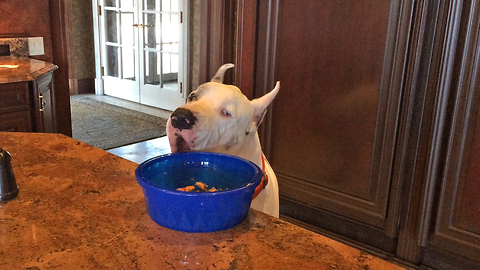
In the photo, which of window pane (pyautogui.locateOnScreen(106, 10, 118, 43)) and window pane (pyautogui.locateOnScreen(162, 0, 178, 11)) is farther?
window pane (pyautogui.locateOnScreen(106, 10, 118, 43))

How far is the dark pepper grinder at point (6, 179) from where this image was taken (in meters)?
0.91

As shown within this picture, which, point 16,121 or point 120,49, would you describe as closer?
point 16,121

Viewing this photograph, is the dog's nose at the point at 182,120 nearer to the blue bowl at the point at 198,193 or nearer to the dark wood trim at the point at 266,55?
the blue bowl at the point at 198,193

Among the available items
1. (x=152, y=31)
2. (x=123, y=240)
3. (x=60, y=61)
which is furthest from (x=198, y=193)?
(x=152, y=31)

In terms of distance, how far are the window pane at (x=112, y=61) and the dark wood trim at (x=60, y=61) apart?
3308mm

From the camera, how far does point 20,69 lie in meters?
2.48

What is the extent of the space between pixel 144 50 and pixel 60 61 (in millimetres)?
2852

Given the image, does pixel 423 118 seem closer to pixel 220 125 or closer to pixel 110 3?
pixel 220 125

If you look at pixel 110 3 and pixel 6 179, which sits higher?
pixel 110 3

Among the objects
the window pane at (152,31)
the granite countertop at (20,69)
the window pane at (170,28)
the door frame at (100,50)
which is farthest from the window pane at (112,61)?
the granite countertop at (20,69)

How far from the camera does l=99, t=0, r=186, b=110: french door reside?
5574 mm

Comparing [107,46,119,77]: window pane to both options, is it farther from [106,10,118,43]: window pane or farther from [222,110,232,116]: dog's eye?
[222,110,232,116]: dog's eye

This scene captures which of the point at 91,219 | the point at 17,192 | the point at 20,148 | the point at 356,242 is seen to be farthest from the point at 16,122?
the point at 356,242

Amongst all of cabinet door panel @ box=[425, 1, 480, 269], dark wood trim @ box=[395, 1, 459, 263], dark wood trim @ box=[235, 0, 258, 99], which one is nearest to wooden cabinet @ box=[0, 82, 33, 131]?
dark wood trim @ box=[235, 0, 258, 99]
